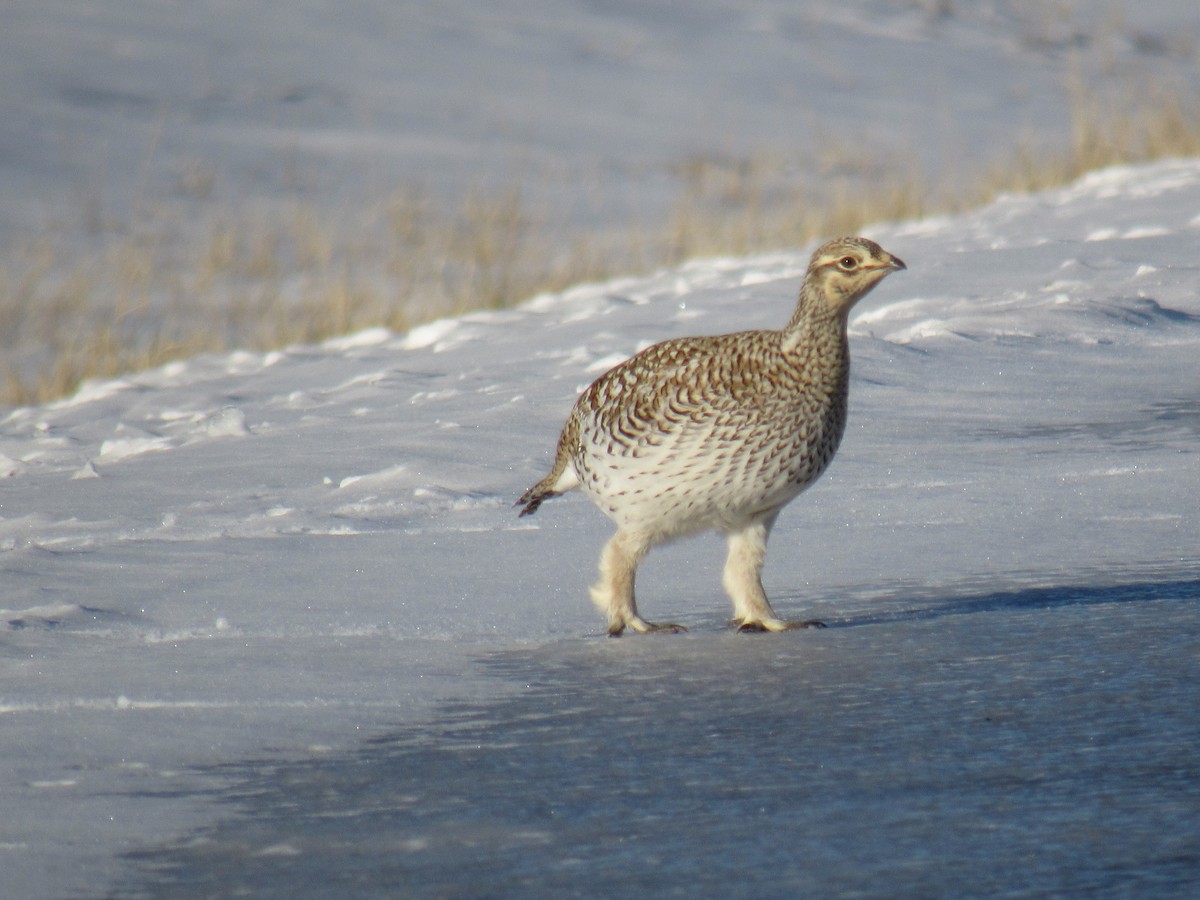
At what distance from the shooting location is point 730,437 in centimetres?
417

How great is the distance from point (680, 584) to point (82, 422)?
4.40 meters

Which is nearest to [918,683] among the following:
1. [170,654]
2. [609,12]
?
[170,654]

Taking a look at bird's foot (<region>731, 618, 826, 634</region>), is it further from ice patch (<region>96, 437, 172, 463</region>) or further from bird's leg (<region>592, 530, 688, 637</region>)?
ice patch (<region>96, 437, 172, 463</region>)

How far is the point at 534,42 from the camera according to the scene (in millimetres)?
24812

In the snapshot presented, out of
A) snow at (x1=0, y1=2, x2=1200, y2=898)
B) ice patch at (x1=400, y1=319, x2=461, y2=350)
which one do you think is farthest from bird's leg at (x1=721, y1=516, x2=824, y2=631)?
ice patch at (x1=400, y1=319, x2=461, y2=350)

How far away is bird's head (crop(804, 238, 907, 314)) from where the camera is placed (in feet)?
14.5

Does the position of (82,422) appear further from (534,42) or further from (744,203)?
(534,42)

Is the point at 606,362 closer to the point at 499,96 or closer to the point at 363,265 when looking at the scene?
the point at 363,265

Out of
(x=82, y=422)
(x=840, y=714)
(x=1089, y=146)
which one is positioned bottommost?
(x=82, y=422)

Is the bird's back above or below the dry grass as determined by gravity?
above

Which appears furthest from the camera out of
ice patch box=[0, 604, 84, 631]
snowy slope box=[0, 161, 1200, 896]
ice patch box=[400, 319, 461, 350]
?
ice patch box=[400, 319, 461, 350]

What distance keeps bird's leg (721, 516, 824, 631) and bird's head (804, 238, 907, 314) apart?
56cm

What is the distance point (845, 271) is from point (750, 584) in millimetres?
803

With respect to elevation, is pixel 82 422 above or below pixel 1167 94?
below
